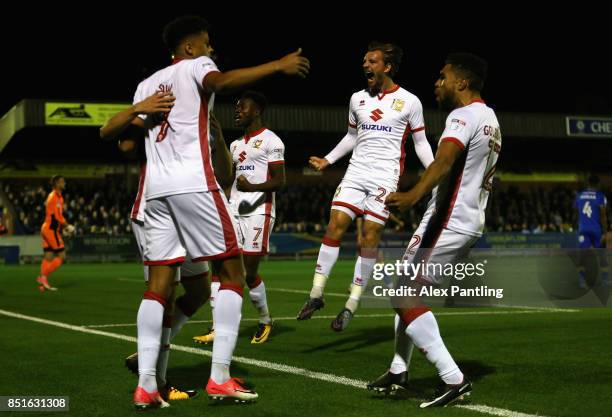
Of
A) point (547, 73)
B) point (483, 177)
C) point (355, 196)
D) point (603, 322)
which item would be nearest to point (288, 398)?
point (483, 177)

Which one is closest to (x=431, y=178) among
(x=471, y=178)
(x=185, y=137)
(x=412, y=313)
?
(x=471, y=178)

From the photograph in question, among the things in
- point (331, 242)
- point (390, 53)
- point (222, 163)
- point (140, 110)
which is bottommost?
point (331, 242)

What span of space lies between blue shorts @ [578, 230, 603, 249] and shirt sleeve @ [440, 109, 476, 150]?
40.5 feet

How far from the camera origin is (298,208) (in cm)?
4081

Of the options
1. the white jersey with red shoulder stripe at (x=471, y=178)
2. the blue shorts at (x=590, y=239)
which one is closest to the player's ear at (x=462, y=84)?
the white jersey with red shoulder stripe at (x=471, y=178)

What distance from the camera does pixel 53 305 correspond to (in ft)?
44.5

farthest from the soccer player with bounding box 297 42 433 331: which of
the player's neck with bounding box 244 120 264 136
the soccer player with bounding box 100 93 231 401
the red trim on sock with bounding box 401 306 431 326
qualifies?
the red trim on sock with bounding box 401 306 431 326

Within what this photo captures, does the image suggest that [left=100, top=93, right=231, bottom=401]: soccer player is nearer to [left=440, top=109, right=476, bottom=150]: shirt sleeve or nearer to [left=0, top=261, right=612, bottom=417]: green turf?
[left=0, top=261, right=612, bottom=417]: green turf

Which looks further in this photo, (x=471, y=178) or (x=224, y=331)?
(x=471, y=178)

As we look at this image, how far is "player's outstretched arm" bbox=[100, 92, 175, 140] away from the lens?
17.1ft

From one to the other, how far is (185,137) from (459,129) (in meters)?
1.64

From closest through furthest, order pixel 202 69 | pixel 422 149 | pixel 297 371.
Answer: pixel 202 69, pixel 297 371, pixel 422 149

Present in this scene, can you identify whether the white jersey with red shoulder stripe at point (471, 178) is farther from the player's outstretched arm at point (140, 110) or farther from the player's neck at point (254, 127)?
Result: the player's neck at point (254, 127)

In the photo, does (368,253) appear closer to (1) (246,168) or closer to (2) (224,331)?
(1) (246,168)
